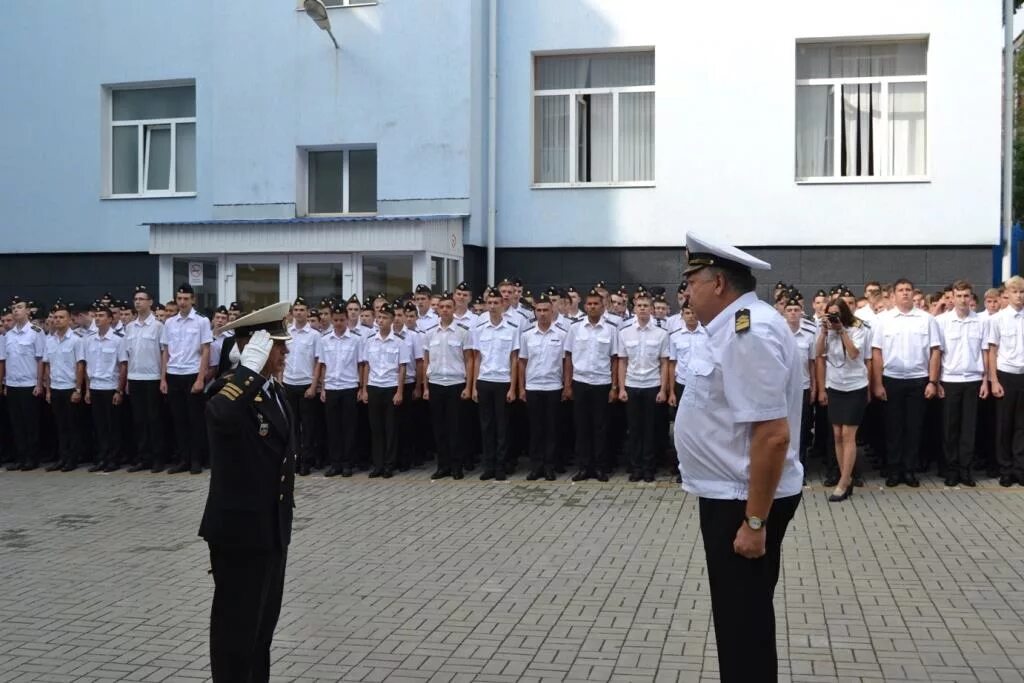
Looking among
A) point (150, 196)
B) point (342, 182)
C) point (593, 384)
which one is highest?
point (342, 182)

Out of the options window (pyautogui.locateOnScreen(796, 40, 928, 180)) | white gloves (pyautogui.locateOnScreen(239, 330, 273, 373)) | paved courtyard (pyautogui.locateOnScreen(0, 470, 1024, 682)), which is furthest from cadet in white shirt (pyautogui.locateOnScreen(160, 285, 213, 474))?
window (pyautogui.locateOnScreen(796, 40, 928, 180))

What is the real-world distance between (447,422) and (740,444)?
8.57 metres

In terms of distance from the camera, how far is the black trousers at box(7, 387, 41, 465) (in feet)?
46.4

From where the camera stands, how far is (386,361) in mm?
12680

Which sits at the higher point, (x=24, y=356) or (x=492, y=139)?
(x=492, y=139)

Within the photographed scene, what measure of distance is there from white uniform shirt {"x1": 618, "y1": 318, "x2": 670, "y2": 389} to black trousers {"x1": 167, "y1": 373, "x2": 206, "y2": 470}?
503 cm

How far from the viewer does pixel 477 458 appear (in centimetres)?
1337

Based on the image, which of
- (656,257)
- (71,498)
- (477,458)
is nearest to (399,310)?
(477,458)

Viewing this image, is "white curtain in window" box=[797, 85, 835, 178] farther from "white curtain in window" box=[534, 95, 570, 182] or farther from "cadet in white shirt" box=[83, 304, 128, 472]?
"cadet in white shirt" box=[83, 304, 128, 472]

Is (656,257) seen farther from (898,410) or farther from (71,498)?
(71,498)

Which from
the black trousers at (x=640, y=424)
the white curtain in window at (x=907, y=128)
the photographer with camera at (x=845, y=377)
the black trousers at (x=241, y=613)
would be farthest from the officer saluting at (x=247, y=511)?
the white curtain in window at (x=907, y=128)

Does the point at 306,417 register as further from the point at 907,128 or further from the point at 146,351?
the point at 907,128

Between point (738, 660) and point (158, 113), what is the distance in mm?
17101

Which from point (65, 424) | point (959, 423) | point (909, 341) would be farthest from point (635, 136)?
point (65, 424)
